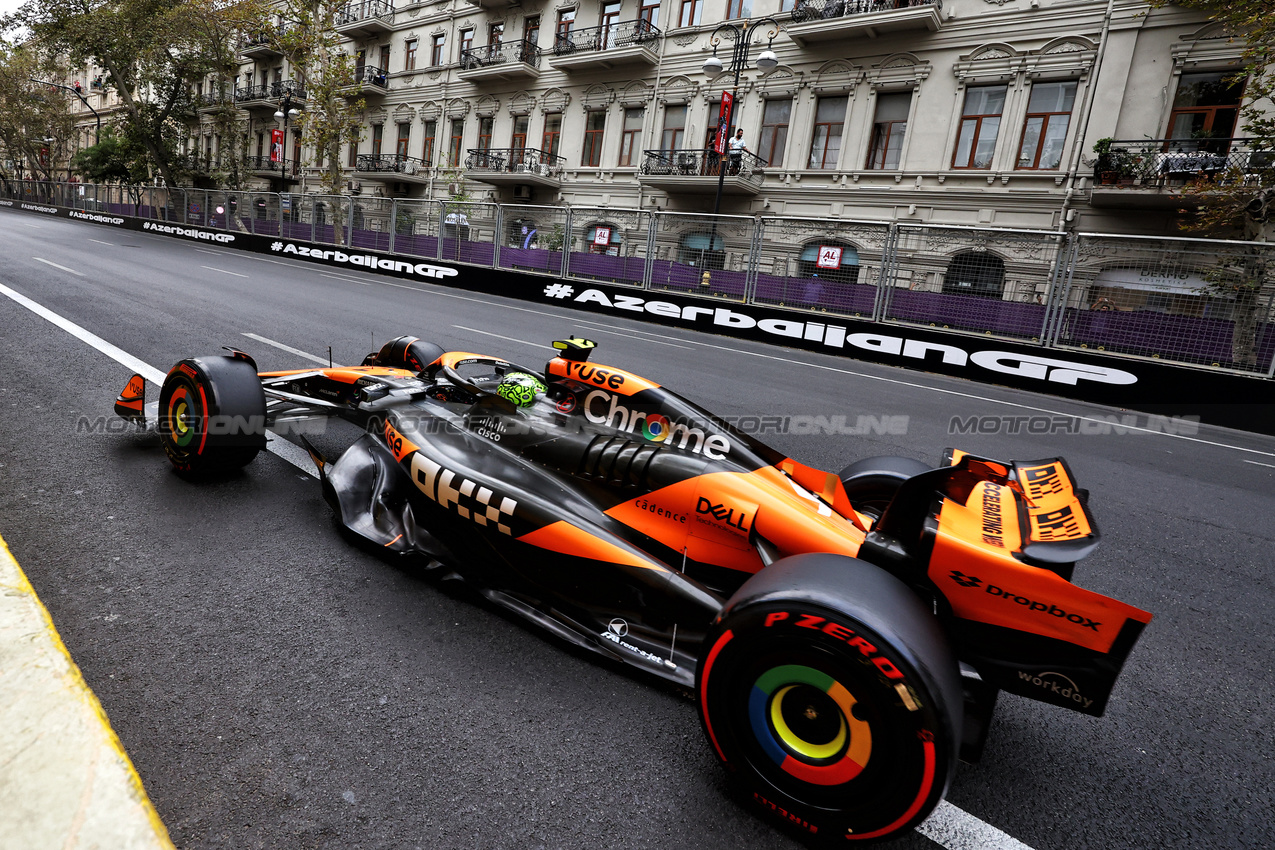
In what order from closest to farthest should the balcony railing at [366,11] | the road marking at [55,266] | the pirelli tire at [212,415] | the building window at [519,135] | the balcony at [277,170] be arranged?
1. the pirelli tire at [212,415]
2. the road marking at [55,266]
3. the building window at [519,135]
4. the balcony railing at [366,11]
5. the balcony at [277,170]

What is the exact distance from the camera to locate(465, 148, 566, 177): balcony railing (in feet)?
89.1

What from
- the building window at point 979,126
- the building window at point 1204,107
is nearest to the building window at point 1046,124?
the building window at point 979,126

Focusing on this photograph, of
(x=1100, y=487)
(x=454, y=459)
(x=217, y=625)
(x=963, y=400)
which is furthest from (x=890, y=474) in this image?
(x=963, y=400)

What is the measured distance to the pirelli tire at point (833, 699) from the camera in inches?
56.9

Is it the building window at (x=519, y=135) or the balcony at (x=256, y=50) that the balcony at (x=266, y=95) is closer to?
the balcony at (x=256, y=50)

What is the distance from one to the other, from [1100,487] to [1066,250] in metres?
7.35

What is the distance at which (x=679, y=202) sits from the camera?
2391 centimetres

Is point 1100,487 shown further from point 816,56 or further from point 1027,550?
point 816,56

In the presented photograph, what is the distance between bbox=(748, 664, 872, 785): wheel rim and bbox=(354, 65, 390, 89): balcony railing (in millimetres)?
37239

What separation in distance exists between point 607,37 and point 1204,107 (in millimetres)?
19250

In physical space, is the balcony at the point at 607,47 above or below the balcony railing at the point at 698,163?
above

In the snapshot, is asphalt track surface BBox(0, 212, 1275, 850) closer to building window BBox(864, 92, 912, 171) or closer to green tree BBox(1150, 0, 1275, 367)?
green tree BBox(1150, 0, 1275, 367)

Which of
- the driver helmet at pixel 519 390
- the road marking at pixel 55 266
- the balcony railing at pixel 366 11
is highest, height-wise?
the balcony railing at pixel 366 11

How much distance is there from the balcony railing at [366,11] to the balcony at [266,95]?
468 centimetres
